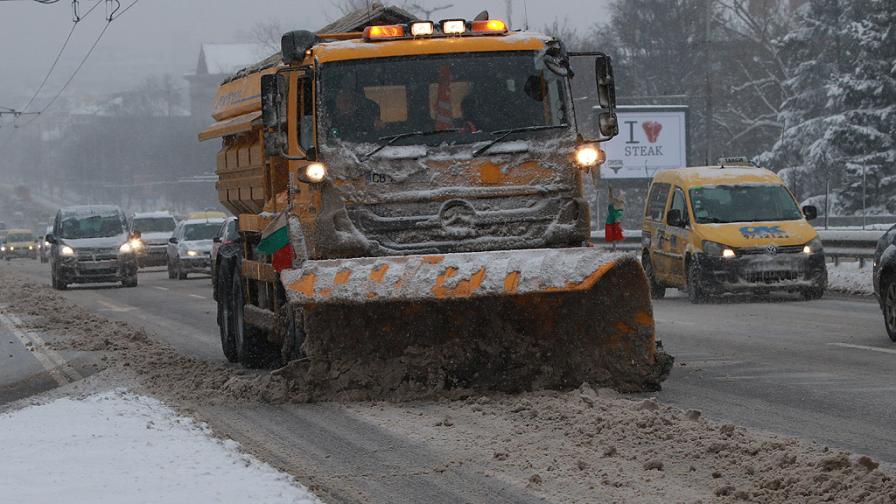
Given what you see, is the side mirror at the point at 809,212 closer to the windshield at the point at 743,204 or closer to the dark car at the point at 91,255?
the windshield at the point at 743,204

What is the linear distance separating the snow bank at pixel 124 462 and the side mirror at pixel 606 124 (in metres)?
3.75

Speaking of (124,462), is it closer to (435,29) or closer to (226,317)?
(435,29)

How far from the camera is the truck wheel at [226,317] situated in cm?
1465

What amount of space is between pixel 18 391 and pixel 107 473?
5427 mm

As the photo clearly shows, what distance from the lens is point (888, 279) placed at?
14.5m

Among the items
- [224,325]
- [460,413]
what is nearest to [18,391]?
[224,325]

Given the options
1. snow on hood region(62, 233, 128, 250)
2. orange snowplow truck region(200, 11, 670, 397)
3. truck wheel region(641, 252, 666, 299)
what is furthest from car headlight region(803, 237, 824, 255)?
snow on hood region(62, 233, 128, 250)

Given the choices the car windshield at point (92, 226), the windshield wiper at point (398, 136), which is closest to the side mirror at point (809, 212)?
the windshield wiper at point (398, 136)

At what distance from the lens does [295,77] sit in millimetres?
11422

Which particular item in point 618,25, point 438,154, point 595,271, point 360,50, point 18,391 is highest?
point 618,25

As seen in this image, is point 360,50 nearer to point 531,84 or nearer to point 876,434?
point 531,84

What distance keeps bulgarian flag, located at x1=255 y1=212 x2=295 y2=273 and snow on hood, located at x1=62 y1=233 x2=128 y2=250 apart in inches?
908

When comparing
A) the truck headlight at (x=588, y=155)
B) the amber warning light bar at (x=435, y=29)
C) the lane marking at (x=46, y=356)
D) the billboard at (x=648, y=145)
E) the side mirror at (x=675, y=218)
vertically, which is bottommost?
the lane marking at (x=46, y=356)

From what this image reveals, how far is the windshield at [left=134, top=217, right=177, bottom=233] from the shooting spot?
47.5m
